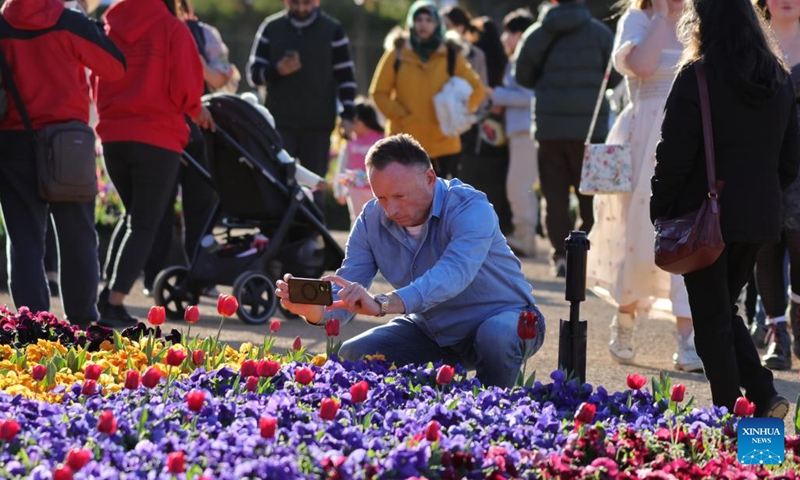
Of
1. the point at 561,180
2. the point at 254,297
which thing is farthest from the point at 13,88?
the point at 561,180

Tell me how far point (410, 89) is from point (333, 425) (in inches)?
315

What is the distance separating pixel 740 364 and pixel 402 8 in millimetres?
23964

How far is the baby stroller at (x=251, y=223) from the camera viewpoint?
9.59 m

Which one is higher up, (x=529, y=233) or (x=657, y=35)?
(x=657, y=35)

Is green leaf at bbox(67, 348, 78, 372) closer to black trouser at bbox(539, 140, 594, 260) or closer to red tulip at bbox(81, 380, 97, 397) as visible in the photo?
red tulip at bbox(81, 380, 97, 397)

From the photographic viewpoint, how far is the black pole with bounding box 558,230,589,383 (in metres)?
5.62

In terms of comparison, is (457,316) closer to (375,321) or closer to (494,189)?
(375,321)

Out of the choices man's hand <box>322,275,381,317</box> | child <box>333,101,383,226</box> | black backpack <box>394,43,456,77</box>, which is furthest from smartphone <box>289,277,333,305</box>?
black backpack <box>394,43,456,77</box>

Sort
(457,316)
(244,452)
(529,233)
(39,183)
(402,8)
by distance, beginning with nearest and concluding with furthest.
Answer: (244,452) → (457,316) → (39,183) → (529,233) → (402,8)

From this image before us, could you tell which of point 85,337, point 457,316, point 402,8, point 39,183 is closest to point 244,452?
point 457,316

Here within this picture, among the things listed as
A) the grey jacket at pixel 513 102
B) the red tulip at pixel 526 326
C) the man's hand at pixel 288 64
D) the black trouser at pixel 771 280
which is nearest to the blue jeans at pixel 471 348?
the red tulip at pixel 526 326

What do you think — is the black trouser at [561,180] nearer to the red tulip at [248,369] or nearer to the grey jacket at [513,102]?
the grey jacket at [513,102]

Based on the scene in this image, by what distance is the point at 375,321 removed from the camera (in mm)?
9625

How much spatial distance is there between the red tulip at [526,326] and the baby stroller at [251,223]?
4.34 metres
